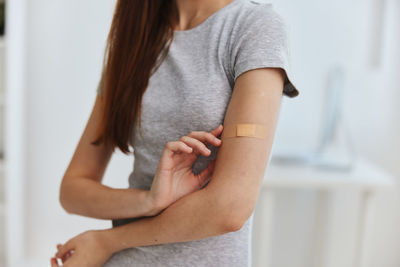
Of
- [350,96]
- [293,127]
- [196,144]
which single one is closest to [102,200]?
[196,144]

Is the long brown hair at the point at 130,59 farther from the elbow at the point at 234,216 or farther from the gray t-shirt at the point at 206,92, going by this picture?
the elbow at the point at 234,216

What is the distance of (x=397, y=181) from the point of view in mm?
2191

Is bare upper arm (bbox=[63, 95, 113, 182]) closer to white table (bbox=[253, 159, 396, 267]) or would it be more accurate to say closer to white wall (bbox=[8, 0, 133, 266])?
white table (bbox=[253, 159, 396, 267])

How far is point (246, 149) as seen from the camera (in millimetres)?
672

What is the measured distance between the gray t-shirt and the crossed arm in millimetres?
37

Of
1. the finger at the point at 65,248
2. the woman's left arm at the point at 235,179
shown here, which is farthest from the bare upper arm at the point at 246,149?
the finger at the point at 65,248

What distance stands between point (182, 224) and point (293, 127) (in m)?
1.61

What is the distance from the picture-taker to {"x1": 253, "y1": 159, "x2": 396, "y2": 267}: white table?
68.4 inches

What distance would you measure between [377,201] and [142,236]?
1.85 m

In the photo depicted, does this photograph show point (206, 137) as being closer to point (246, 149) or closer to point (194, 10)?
point (246, 149)

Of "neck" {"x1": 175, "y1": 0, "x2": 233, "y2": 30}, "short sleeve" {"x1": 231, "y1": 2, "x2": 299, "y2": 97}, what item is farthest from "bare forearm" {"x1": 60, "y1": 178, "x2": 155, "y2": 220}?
"neck" {"x1": 175, "y1": 0, "x2": 233, "y2": 30}

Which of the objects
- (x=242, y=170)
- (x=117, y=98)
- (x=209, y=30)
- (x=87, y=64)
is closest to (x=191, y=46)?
(x=209, y=30)

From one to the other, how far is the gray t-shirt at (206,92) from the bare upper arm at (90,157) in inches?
5.7

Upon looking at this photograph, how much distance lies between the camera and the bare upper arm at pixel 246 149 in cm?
66
